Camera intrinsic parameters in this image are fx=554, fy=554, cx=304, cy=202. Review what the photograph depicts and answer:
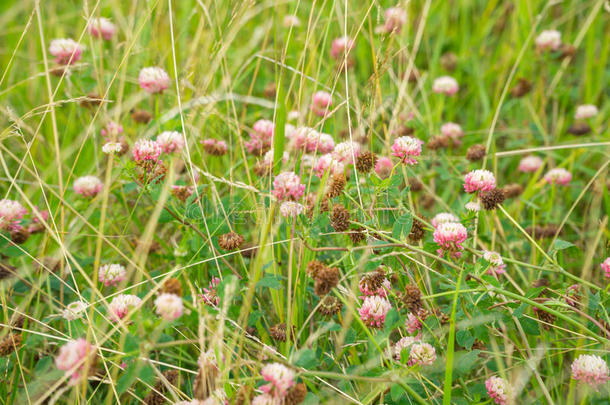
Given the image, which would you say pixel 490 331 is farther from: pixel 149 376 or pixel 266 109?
pixel 266 109

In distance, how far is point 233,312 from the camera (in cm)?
132

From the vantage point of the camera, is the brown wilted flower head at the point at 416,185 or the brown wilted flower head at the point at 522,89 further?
the brown wilted flower head at the point at 522,89

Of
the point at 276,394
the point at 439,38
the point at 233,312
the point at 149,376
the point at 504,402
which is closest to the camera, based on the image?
the point at 276,394

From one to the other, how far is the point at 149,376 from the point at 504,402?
75 centimetres

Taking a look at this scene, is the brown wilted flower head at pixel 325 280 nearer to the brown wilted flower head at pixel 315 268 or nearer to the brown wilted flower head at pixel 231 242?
the brown wilted flower head at pixel 315 268

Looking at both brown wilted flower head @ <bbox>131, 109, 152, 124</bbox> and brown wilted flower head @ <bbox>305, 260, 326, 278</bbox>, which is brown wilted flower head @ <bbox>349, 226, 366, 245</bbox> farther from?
brown wilted flower head @ <bbox>131, 109, 152, 124</bbox>

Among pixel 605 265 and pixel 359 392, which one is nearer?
pixel 359 392

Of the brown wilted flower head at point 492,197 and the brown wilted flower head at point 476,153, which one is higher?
the brown wilted flower head at point 492,197

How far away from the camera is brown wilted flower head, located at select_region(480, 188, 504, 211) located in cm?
144

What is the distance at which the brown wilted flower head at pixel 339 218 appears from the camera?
1250 mm

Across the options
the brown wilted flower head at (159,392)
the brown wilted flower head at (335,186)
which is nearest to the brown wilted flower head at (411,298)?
the brown wilted flower head at (335,186)

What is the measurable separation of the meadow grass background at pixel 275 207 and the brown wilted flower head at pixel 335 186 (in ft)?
0.20

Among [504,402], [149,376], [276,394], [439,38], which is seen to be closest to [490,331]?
[504,402]

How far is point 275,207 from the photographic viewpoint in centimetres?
119
